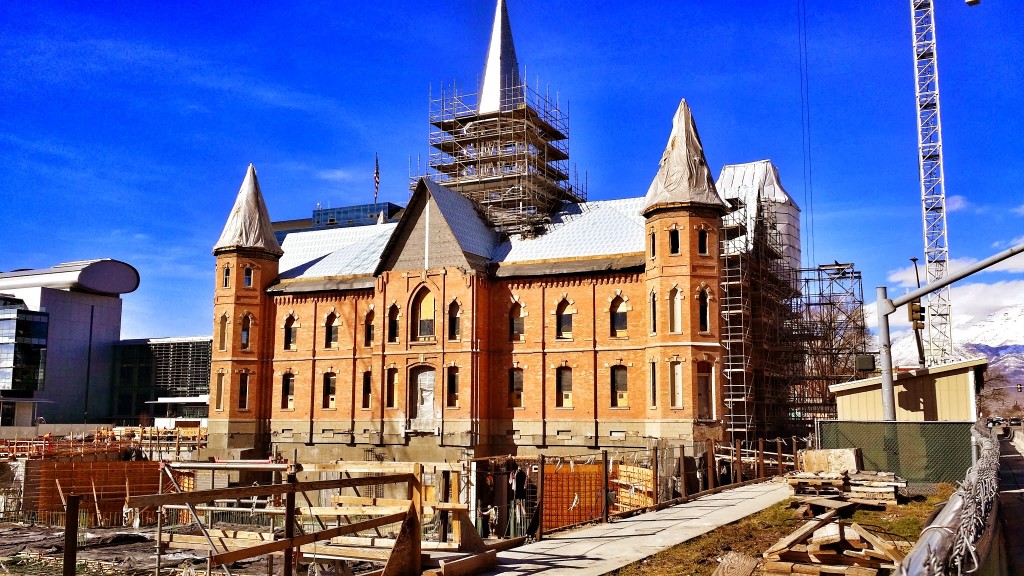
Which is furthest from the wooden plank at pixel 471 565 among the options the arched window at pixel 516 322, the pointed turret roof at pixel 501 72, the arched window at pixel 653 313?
the pointed turret roof at pixel 501 72

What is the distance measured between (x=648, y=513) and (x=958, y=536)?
15.9 m

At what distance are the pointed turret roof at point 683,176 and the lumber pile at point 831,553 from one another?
29104 millimetres

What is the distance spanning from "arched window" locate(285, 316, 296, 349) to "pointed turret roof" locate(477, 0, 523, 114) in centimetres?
1728

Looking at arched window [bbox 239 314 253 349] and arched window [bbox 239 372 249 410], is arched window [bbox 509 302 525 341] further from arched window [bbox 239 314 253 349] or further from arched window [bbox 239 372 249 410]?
arched window [bbox 239 372 249 410]

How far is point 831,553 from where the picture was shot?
1183 cm

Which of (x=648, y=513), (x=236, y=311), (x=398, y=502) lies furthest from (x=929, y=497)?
(x=236, y=311)

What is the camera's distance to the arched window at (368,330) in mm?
48594

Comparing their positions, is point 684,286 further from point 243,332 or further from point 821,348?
point 243,332

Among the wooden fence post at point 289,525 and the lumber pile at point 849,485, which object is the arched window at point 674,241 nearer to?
the lumber pile at point 849,485

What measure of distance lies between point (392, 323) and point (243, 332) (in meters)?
9.90

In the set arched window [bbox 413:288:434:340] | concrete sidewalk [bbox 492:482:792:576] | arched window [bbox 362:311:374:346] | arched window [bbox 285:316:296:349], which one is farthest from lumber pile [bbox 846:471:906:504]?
arched window [bbox 285:316:296:349]

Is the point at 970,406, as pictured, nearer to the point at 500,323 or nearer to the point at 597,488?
the point at 597,488

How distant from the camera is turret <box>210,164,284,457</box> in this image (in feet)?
163

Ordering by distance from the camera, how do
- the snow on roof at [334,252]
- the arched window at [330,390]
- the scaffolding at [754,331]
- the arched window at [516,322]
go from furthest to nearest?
the snow on roof at [334,252]
the arched window at [330,390]
the arched window at [516,322]
the scaffolding at [754,331]
